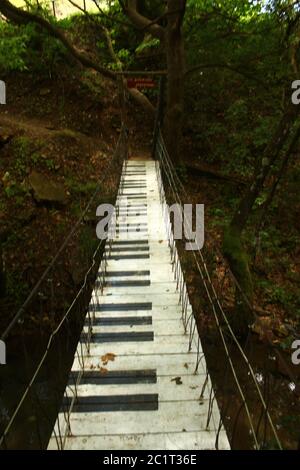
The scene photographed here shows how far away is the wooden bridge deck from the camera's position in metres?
3.06

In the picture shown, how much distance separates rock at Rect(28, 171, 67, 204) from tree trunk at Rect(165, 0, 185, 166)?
3.21 meters

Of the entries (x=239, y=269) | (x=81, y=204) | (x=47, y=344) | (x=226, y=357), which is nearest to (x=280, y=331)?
(x=239, y=269)

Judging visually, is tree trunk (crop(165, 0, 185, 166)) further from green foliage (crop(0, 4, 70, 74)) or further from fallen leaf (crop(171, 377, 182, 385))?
fallen leaf (crop(171, 377, 182, 385))

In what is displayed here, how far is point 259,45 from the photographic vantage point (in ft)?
35.3

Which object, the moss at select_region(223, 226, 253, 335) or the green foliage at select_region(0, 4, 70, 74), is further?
the green foliage at select_region(0, 4, 70, 74)

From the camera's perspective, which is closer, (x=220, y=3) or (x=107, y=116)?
(x=220, y=3)

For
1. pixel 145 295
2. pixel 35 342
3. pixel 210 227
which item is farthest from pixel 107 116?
pixel 145 295

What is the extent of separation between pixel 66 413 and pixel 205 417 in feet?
3.65

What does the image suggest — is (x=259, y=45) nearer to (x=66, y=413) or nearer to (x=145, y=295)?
(x=145, y=295)

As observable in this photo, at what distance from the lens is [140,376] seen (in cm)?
368

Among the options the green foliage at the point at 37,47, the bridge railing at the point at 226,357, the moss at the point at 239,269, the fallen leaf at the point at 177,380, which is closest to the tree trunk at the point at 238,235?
the moss at the point at 239,269

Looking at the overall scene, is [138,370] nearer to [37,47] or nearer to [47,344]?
[47,344]

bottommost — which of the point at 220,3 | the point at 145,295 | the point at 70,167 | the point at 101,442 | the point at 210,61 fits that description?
the point at 101,442

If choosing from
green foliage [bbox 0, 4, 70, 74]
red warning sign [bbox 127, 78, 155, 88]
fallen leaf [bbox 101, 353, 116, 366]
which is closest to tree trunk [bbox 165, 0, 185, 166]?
red warning sign [bbox 127, 78, 155, 88]
